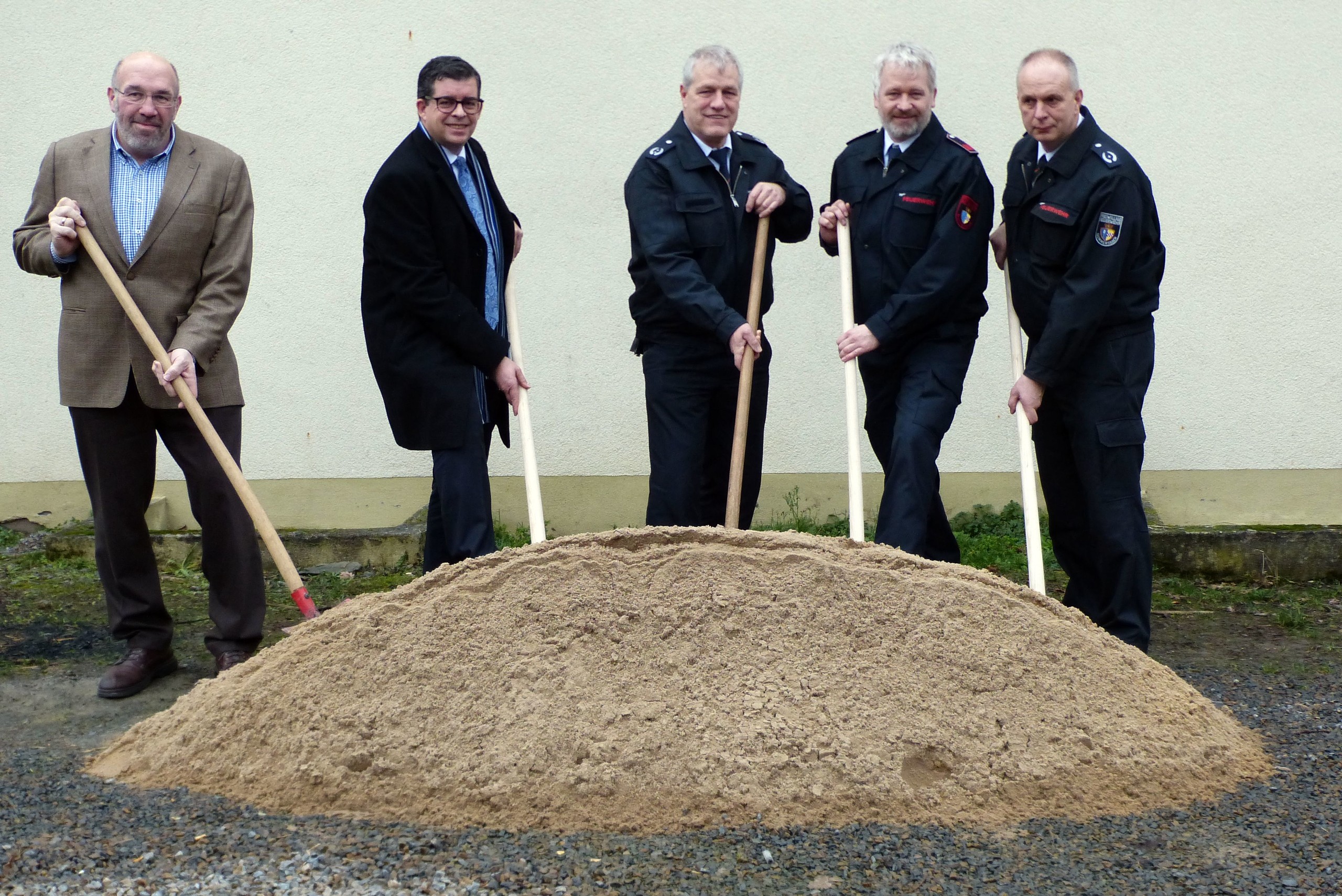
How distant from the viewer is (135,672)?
368 cm

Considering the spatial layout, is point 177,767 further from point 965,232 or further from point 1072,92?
point 1072,92

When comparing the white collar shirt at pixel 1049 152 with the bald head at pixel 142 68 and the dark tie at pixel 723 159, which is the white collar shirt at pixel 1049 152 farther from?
the bald head at pixel 142 68

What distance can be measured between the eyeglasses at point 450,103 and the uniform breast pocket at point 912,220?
1.28 meters

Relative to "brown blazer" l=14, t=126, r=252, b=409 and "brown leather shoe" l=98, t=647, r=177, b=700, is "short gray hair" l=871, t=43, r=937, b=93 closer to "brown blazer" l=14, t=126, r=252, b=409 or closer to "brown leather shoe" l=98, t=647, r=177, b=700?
"brown blazer" l=14, t=126, r=252, b=409

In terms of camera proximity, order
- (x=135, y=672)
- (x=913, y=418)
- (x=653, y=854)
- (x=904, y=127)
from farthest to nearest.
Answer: (x=904, y=127)
(x=913, y=418)
(x=135, y=672)
(x=653, y=854)

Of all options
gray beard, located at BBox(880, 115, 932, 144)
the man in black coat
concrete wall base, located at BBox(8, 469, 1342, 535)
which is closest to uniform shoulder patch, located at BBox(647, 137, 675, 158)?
the man in black coat

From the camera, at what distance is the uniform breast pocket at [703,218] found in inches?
156

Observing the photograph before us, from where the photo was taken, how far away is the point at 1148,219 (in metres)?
3.62

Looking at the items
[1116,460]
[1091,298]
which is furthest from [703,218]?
[1116,460]

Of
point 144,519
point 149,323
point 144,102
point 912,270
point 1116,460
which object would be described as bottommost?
point 144,519

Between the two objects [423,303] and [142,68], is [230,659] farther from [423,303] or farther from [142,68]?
[142,68]

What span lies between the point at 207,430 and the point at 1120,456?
2.53 metres

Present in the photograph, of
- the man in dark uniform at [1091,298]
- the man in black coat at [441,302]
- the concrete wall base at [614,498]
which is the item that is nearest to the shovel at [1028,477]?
the man in dark uniform at [1091,298]

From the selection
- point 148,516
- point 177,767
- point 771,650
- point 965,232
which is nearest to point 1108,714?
point 771,650
